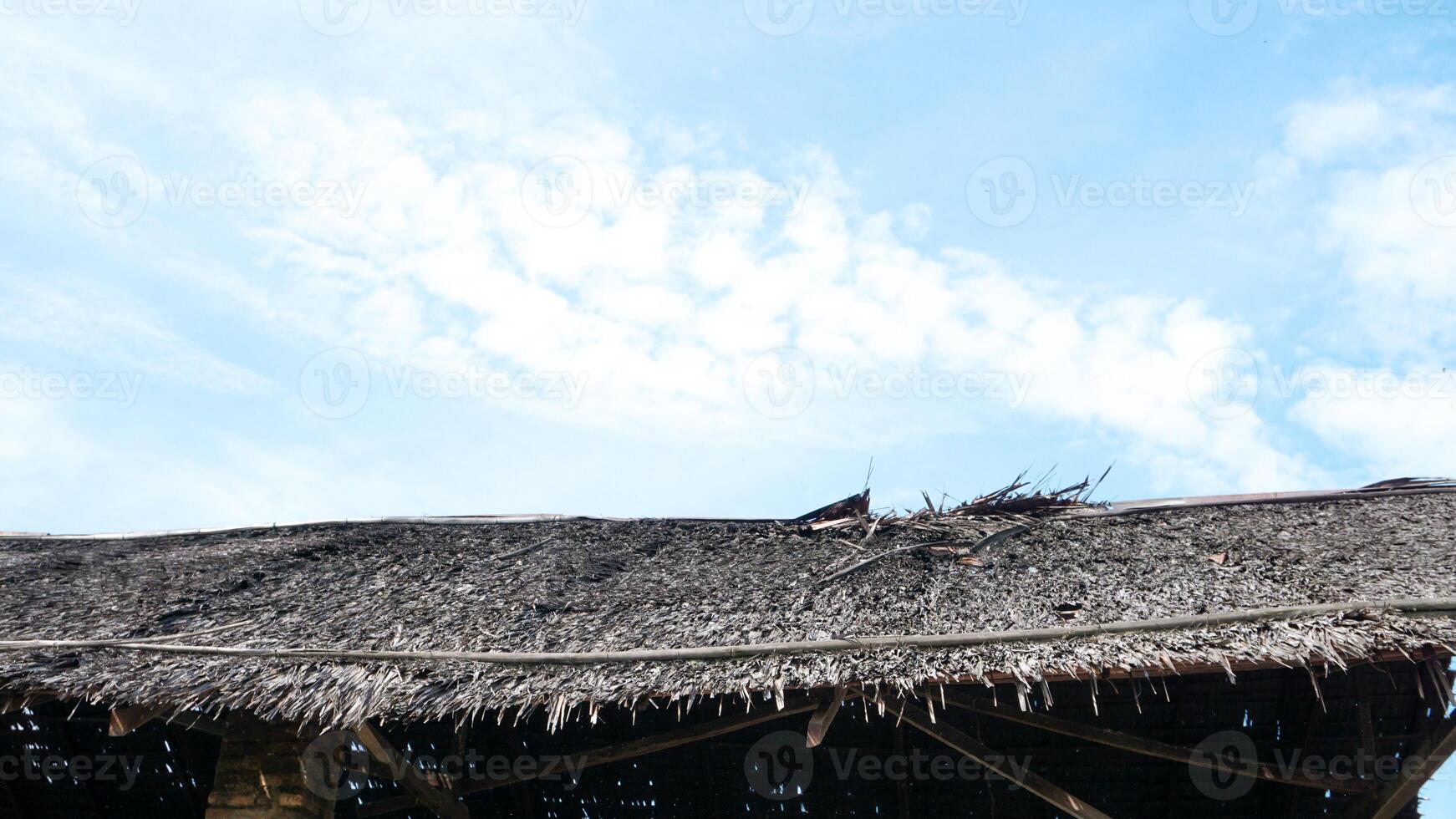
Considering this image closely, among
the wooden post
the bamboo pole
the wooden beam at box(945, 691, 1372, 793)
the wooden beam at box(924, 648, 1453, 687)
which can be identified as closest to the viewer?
the wooden beam at box(924, 648, 1453, 687)

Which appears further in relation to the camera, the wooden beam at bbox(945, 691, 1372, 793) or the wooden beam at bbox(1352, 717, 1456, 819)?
the wooden beam at bbox(945, 691, 1372, 793)

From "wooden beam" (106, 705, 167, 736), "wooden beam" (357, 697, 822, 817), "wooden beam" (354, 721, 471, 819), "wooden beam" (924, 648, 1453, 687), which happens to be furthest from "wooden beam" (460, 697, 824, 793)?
"wooden beam" (106, 705, 167, 736)

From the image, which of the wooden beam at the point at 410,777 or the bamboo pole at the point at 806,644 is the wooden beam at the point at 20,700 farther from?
the wooden beam at the point at 410,777

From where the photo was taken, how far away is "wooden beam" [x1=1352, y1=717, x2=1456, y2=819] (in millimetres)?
4316

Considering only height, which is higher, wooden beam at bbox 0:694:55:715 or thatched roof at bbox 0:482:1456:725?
thatched roof at bbox 0:482:1456:725

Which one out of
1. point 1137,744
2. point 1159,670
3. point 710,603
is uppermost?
point 710,603

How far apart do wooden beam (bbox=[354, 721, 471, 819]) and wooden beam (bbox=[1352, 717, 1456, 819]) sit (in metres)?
4.25

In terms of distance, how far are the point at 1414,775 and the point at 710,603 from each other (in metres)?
3.04

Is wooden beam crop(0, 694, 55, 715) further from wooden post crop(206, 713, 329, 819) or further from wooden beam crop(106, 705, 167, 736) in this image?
wooden post crop(206, 713, 329, 819)

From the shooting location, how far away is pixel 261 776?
16.3 ft

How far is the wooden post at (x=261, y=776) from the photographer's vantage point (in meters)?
4.93

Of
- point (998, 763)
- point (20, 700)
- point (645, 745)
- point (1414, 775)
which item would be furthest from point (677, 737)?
point (1414, 775)

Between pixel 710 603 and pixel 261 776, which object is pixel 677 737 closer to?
pixel 710 603

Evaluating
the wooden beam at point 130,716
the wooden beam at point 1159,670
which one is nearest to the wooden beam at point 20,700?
the wooden beam at point 130,716
